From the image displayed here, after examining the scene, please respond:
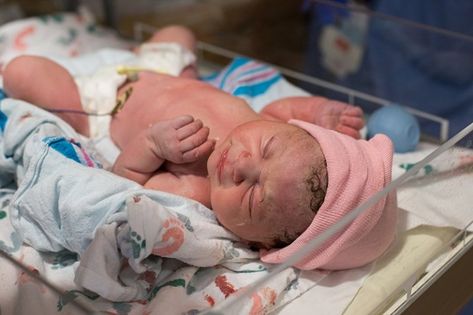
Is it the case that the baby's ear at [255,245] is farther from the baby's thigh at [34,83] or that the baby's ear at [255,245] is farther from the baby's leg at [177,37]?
the baby's leg at [177,37]

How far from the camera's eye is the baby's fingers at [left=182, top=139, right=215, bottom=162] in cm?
108

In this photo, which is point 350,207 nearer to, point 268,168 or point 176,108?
point 268,168

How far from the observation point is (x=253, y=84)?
4.95 feet

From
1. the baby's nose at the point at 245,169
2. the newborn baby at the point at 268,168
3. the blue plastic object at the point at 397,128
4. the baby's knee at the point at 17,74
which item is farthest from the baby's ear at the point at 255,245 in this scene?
the baby's knee at the point at 17,74

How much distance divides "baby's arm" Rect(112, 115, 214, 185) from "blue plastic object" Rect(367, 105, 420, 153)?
39cm

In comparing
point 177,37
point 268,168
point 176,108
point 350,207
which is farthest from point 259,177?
point 177,37

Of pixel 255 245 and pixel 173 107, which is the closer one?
pixel 255 245

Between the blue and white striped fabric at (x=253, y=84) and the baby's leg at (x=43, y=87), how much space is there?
12.9 inches

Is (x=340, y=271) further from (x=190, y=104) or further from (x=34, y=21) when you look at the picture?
(x=34, y=21)

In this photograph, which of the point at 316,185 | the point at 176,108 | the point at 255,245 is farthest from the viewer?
the point at 176,108

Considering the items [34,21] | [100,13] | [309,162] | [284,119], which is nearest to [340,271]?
[309,162]

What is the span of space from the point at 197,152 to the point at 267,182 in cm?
16

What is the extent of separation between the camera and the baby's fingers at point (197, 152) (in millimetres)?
1075

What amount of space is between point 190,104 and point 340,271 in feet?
1.32
